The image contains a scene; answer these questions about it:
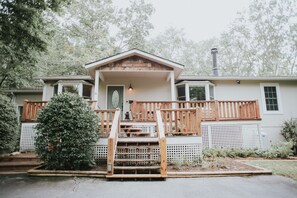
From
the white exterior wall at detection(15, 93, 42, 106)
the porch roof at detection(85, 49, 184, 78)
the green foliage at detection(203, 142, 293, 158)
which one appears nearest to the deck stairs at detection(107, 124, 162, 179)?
the green foliage at detection(203, 142, 293, 158)

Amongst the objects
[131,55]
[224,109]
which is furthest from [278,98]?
[131,55]

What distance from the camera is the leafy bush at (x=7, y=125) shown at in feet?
22.5

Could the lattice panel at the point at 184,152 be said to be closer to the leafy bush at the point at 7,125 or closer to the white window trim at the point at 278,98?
the leafy bush at the point at 7,125

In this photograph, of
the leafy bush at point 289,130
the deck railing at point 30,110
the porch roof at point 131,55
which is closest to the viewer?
the deck railing at point 30,110

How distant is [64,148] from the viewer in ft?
16.6

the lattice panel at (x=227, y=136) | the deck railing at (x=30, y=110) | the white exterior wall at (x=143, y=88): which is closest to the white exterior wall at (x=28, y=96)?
the deck railing at (x=30, y=110)

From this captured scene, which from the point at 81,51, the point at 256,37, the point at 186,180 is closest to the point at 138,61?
the point at 186,180

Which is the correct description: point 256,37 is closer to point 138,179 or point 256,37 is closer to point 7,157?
point 138,179

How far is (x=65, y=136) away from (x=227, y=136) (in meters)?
7.22

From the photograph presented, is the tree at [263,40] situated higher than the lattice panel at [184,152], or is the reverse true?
the tree at [263,40]

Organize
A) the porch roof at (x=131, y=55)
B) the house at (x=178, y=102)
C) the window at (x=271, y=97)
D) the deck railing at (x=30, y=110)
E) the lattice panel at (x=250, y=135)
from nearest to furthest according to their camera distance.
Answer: the house at (x=178, y=102) → the deck railing at (x=30, y=110) → the porch roof at (x=131, y=55) → the lattice panel at (x=250, y=135) → the window at (x=271, y=97)

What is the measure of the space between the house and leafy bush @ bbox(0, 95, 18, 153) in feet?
2.34

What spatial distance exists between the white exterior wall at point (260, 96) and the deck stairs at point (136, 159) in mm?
6747

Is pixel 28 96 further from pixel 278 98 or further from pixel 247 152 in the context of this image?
pixel 278 98
